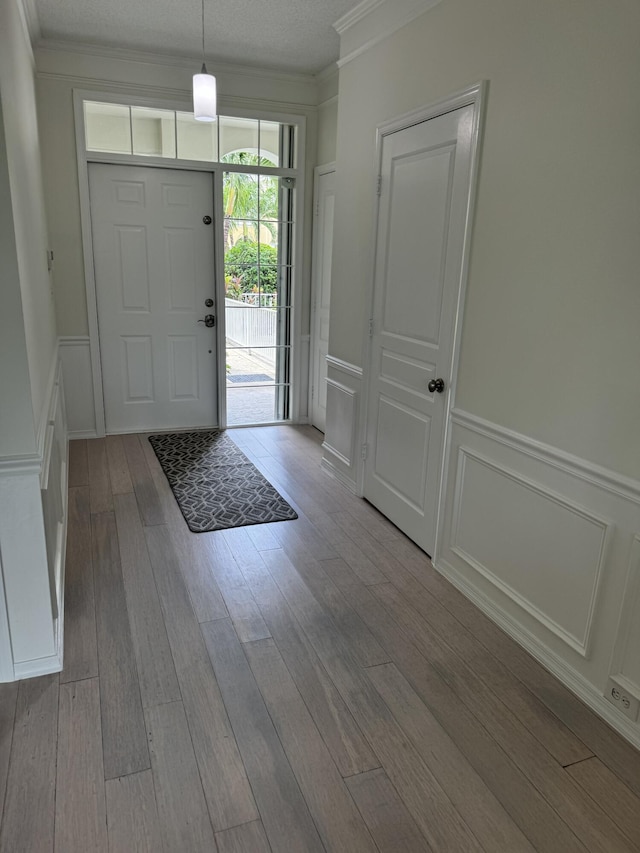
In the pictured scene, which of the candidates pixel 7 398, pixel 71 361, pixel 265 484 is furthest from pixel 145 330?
pixel 7 398

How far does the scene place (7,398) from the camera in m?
1.87

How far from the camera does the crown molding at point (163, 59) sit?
13.2ft

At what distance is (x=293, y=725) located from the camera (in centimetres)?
192

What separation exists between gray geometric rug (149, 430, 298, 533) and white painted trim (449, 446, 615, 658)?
111 centimetres

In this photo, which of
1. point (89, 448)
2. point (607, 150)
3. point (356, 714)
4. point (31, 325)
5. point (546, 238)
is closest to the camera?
point (607, 150)

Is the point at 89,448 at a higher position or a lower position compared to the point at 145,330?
lower

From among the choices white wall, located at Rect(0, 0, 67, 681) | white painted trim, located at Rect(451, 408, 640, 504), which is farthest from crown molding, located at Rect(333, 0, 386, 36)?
white painted trim, located at Rect(451, 408, 640, 504)

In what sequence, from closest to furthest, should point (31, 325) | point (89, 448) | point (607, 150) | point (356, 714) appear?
point (607, 150) < point (356, 714) < point (31, 325) < point (89, 448)

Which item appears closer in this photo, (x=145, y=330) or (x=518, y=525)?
(x=518, y=525)

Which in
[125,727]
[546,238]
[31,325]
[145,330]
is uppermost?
[546,238]

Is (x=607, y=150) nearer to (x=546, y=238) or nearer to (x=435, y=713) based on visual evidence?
(x=546, y=238)

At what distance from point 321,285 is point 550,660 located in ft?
11.6

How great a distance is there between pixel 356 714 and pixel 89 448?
10.7 feet

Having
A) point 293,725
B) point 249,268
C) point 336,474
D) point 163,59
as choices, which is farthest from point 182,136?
point 293,725
